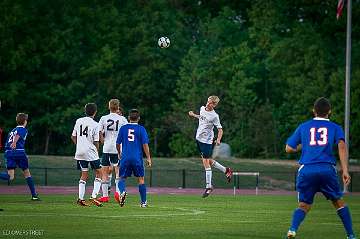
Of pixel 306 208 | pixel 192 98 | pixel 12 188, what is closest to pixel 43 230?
pixel 306 208

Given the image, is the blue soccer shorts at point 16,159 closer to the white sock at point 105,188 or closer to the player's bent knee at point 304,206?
the white sock at point 105,188

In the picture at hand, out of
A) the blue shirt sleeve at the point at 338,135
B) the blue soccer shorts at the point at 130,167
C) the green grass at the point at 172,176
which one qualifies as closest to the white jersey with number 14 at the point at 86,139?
the blue soccer shorts at the point at 130,167

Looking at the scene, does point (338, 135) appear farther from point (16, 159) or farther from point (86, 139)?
point (16, 159)

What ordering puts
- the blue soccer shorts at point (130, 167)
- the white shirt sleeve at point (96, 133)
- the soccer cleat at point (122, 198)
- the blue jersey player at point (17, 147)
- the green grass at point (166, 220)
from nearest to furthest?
the green grass at point (166, 220) < the soccer cleat at point (122, 198) < the blue soccer shorts at point (130, 167) < the white shirt sleeve at point (96, 133) < the blue jersey player at point (17, 147)

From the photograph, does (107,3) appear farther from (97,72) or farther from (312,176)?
(312,176)

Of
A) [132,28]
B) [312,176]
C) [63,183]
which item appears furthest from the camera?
[132,28]

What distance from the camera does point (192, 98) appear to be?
63.3 metres

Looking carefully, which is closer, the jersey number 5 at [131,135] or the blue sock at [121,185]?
the jersey number 5 at [131,135]

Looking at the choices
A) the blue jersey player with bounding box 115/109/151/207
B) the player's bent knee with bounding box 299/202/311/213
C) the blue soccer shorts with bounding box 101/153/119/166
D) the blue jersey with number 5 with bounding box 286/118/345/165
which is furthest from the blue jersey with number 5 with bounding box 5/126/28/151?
the player's bent knee with bounding box 299/202/311/213

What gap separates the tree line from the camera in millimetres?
63719

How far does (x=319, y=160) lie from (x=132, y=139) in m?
8.43

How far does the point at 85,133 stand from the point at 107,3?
45946 mm

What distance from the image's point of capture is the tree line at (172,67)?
63.7m

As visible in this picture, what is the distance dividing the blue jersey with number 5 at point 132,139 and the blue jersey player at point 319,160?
8066 millimetres
